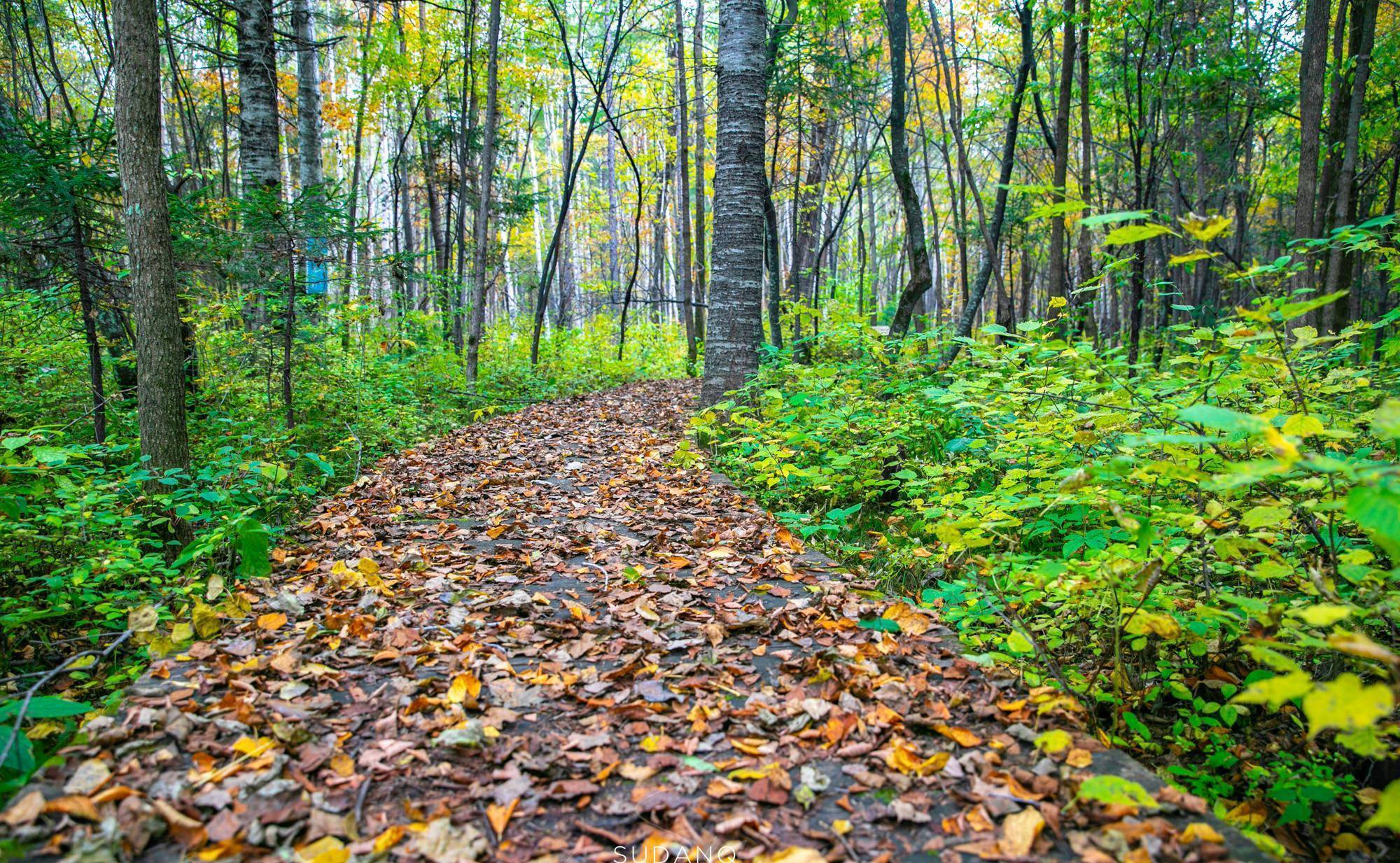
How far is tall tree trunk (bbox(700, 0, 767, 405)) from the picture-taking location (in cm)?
631

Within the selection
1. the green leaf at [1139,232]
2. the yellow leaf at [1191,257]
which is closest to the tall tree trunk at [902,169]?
the yellow leaf at [1191,257]

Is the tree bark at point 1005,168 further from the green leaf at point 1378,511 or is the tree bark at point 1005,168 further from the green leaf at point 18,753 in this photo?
the green leaf at point 18,753

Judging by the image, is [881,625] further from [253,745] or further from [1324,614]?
[253,745]

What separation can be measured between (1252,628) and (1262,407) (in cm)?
136

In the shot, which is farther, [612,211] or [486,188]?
[612,211]

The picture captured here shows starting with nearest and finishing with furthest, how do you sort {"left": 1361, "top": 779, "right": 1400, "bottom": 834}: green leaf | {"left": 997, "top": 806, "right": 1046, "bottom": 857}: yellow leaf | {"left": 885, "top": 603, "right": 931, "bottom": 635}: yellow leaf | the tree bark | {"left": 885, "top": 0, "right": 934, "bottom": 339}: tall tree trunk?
{"left": 1361, "top": 779, "right": 1400, "bottom": 834}: green leaf, {"left": 997, "top": 806, "right": 1046, "bottom": 857}: yellow leaf, {"left": 885, "top": 603, "right": 931, "bottom": 635}: yellow leaf, {"left": 885, "top": 0, "right": 934, "bottom": 339}: tall tree trunk, the tree bark

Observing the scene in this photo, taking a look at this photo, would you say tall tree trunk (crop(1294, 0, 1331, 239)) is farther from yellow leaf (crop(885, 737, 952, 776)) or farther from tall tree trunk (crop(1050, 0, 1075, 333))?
yellow leaf (crop(885, 737, 952, 776))

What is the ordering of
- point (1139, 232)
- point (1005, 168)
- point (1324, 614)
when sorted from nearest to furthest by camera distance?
point (1324, 614)
point (1139, 232)
point (1005, 168)

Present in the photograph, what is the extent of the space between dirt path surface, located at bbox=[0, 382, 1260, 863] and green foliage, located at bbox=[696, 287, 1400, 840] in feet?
1.47

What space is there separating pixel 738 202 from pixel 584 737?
5466 mm

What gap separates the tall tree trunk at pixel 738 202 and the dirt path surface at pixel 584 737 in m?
3.50

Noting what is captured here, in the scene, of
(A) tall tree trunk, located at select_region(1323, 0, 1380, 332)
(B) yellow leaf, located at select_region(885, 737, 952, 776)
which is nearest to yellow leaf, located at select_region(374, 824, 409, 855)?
(B) yellow leaf, located at select_region(885, 737, 952, 776)

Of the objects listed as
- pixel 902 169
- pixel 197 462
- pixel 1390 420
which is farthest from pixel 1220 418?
pixel 902 169

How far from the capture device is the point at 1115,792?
1673mm
